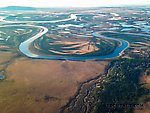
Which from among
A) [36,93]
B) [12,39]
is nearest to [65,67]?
[36,93]

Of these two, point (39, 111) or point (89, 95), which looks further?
point (89, 95)

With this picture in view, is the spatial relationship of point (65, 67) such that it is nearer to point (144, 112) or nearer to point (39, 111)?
point (39, 111)

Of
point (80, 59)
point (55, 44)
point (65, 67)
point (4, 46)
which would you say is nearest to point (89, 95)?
point (65, 67)

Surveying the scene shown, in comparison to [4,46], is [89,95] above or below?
below

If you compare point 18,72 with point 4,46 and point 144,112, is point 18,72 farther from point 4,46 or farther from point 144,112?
point 144,112

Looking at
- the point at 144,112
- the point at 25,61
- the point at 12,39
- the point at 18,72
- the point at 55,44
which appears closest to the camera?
the point at 144,112

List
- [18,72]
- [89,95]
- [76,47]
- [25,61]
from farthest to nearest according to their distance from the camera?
[76,47] → [25,61] → [18,72] → [89,95]
